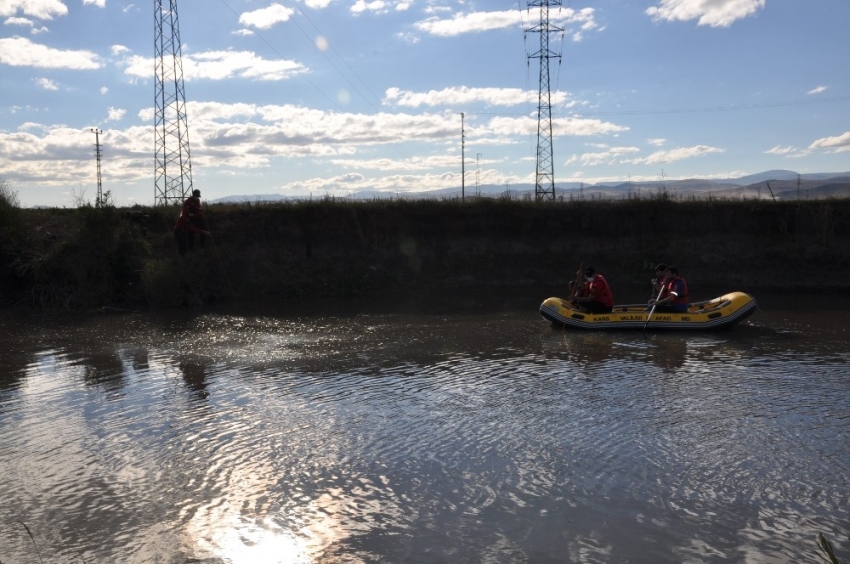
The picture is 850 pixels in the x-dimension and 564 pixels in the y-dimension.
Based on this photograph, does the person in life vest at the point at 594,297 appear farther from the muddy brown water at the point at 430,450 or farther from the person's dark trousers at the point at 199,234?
the person's dark trousers at the point at 199,234

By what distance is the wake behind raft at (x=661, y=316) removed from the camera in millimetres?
16344

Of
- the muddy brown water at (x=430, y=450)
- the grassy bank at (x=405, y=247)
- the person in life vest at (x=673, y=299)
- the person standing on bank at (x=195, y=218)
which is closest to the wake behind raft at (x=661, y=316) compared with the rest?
the person in life vest at (x=673, y=299)

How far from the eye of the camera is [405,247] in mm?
25922

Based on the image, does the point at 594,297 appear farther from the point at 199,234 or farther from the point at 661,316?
the point at 199,234

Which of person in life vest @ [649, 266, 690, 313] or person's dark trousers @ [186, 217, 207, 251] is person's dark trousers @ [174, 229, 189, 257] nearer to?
person's dark trousers @ [186, 217, 207, 251]

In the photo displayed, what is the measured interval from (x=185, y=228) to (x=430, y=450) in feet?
51.7

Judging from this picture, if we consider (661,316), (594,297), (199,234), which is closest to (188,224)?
(199,234)

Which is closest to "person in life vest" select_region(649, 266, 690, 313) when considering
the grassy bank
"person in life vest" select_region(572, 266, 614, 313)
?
"person in life vest" select_region(572, 266, 614, 313)

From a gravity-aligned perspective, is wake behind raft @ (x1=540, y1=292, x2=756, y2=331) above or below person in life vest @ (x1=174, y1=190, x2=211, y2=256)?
below

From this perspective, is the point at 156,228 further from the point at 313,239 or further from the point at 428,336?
the point at 428,336

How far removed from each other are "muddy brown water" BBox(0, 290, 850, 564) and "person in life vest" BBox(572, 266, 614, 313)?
143 centimetres

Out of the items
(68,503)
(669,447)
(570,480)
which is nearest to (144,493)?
(68,503)

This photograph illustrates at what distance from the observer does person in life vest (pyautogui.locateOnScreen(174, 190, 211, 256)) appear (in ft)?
73.5

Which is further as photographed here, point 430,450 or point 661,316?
point 661,316
